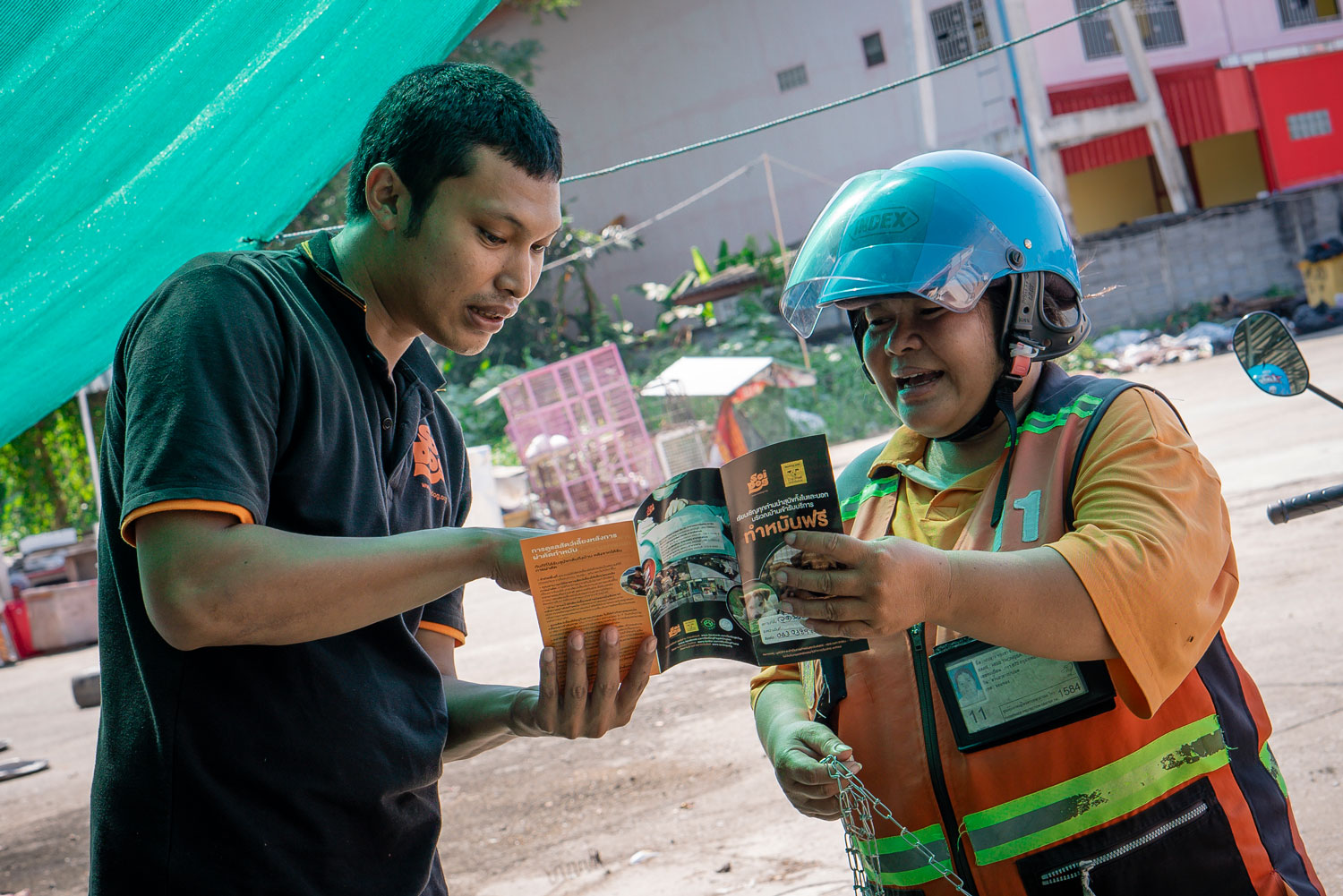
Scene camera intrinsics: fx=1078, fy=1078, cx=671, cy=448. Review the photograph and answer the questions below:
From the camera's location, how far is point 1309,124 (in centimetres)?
Result: 2450

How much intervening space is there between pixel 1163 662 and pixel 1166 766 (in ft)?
0.71

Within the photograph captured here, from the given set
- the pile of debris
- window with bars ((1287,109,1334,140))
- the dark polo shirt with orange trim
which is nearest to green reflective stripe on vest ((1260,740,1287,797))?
the dark polo shirt with orange trim

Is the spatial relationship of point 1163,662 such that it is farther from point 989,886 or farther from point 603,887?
point 603,887

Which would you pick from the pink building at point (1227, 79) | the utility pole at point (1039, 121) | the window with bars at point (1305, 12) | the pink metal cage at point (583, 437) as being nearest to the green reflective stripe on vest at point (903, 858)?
the pink metal cage at point (583, 437)

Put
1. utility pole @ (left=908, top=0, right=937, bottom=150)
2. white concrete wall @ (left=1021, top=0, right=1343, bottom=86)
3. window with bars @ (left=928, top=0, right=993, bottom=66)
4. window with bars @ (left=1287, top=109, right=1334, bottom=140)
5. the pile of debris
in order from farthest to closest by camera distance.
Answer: white concrete wall @ (left=1021, top=0, right=1343, bottom=86), window with bars @ (left=1287, top=109, right=1334, bottom=140), window with bars @ (left=928, top=0, right=993, bottom=66), utility pole @ (left=908, top=0, right=937, bottom=150), the pile of debris

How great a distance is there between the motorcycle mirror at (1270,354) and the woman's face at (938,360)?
0.90 m

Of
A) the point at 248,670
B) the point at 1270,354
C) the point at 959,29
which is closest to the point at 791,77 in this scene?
the point at 959,29

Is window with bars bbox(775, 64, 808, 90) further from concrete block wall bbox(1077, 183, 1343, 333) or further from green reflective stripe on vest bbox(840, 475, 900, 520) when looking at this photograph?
green reflective stripe on vest bbox(840, 475, 900, 520)

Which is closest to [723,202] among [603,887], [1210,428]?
[1210,428]

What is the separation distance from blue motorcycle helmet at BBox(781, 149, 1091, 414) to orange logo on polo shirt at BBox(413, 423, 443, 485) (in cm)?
83

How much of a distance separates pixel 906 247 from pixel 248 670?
1333mm

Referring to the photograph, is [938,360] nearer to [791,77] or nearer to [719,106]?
[791,77]

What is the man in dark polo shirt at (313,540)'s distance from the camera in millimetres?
1467

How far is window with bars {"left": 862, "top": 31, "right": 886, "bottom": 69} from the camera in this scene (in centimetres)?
2411
